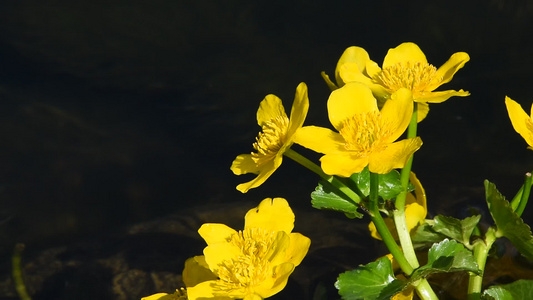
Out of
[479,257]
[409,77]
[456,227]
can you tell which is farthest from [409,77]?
[479,257]

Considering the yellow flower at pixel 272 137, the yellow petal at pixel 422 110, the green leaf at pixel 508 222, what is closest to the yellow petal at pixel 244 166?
the yellow flower at pixel 272 137

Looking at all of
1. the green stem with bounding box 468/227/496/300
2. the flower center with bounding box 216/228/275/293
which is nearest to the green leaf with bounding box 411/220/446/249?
the green stem with bounding box 468/227/496/300

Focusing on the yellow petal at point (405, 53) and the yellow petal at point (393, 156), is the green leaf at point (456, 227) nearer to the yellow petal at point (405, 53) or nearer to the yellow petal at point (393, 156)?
the yellow petal at point (393, 156)

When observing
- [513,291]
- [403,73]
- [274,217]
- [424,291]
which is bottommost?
[513,291]

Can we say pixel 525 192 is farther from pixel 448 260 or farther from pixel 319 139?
pixel 319 139

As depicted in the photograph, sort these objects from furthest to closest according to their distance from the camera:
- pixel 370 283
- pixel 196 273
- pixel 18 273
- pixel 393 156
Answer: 1. pixel 18 273
2. pixel 196 273
3. pixel 370 283
4. pixel 393 156

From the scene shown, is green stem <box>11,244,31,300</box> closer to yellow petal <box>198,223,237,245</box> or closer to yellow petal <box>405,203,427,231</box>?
yellow petal <box>198,223,237,245</box>
